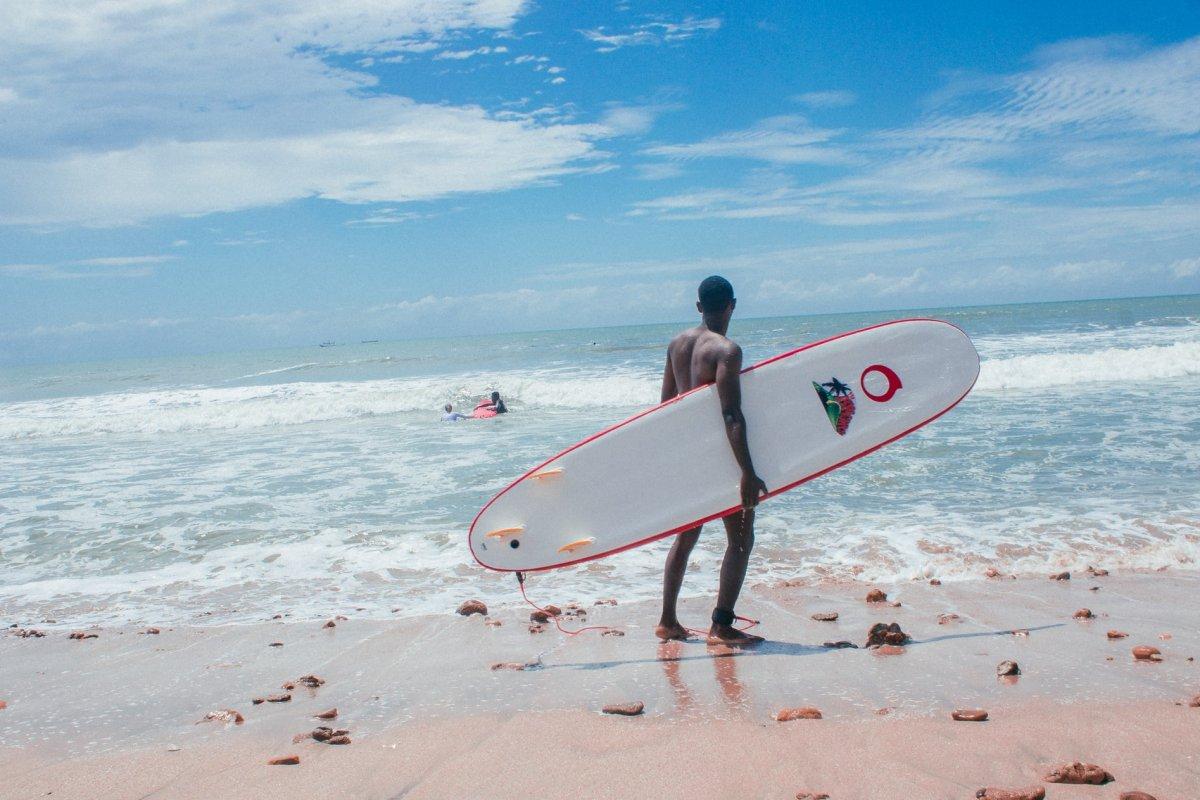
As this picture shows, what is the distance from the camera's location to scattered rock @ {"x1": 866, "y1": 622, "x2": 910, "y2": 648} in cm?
339

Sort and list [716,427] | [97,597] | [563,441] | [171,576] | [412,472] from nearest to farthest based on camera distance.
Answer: [716,427]
[97,597]
[171,576]
[412,472]
[563,441]

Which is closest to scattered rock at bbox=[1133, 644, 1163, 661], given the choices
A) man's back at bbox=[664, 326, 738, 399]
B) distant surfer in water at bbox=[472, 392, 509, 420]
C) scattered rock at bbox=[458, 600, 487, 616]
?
man's back at bbox=[664, 326, 738, 399]

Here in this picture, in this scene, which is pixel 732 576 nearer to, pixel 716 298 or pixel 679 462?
pixel 679 462

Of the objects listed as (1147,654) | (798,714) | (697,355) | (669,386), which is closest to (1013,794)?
(798,714)

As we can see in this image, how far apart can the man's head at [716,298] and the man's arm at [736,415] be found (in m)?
0.18

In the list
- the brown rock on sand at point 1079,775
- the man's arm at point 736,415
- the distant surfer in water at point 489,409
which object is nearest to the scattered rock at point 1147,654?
the brown rock on sand at point 1079,775

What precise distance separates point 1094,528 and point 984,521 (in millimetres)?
626

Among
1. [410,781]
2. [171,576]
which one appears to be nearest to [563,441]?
[171,576]

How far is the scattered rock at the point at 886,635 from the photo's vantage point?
134 inches

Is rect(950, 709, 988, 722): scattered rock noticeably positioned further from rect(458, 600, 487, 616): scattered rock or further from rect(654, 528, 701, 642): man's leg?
rect(458, 600, 487, 616): scattered rock

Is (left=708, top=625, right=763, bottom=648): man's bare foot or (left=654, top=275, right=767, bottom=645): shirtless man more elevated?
(left=654, top=275, right=767, bottom=645): shirtless man

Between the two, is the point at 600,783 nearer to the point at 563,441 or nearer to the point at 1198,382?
the point at 563,441

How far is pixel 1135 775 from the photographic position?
218cm

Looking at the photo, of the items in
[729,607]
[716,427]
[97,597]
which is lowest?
[97,597]
